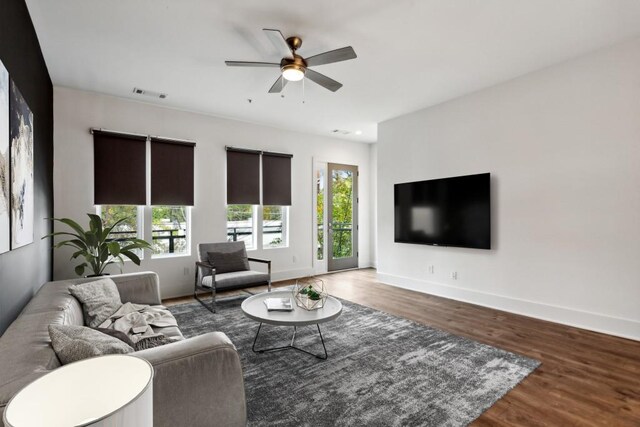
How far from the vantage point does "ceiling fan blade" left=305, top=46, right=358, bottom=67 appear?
2.66m

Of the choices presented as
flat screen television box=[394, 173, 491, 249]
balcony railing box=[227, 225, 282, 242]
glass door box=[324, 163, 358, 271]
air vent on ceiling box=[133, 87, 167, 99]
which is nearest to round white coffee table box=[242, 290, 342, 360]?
flat screen television box=[394, 173, 491, 249]

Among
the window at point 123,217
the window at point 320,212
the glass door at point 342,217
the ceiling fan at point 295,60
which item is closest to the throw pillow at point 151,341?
the ceiling fan at point 295,60

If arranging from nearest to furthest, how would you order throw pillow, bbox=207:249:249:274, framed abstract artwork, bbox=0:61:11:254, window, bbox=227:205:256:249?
framed abstract artwork, bbox=0:61:11:254 < throw pillow, bbox=207:249:249:274 < window, bbox=227:205:256:249

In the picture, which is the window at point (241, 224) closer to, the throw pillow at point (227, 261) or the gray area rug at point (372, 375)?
the throw pillow at point (227, 261)

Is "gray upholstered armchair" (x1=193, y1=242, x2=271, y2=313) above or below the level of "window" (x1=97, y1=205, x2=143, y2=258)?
below

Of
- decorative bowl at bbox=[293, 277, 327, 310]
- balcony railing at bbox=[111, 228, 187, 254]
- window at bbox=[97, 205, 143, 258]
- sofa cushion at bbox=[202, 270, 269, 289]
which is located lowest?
sofa cushion at bbox=[202, 270, 269, 289]

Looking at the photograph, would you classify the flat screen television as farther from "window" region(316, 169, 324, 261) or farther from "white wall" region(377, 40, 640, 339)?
"window" region(316, 169, 324, 261)

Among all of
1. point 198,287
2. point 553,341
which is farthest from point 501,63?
point 198,287

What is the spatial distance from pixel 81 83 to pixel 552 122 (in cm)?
568

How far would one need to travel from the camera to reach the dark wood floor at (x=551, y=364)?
2035 millimetres

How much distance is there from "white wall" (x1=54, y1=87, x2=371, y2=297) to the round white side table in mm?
4255

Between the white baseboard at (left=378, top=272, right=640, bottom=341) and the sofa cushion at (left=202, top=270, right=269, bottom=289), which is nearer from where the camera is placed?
the white baseboard at (left=378, top=272, right=640, bottom=341)

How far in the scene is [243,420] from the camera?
4.97 feet

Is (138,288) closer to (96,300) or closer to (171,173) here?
(96,300)
